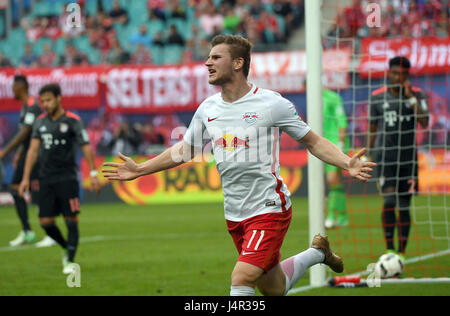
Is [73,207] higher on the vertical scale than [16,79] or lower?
lower

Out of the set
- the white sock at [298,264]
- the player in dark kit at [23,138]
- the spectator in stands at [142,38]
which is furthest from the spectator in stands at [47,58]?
the white sock at [298,264]

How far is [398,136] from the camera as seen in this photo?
8797 millimetres

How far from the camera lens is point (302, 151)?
19.7 metres

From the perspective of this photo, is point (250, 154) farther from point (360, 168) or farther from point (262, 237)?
point (360, 168)

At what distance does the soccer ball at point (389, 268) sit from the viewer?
7703mm

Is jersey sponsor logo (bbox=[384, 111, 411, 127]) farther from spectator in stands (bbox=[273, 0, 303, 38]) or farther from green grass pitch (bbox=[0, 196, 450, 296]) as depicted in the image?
spectator in stands (bbox=[273, 0, 303, 38])

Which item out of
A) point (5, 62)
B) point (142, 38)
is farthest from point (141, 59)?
point (5, 62)

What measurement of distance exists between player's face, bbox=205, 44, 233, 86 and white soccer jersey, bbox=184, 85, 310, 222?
6.8 inches

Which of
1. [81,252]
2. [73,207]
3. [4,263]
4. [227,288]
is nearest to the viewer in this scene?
[227,288]

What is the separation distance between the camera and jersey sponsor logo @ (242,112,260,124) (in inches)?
207

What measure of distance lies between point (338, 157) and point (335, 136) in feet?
16.1
